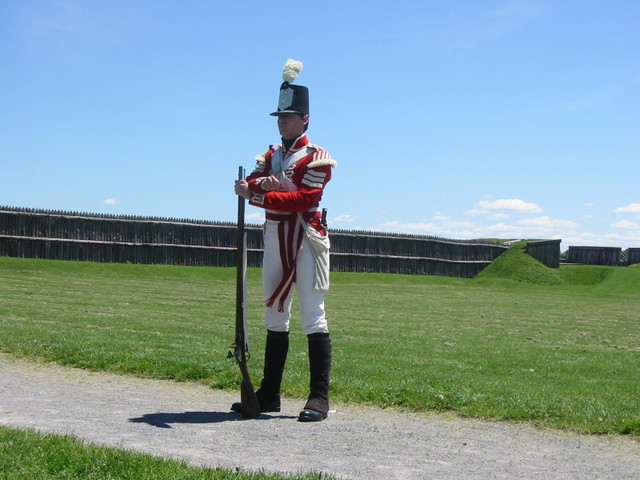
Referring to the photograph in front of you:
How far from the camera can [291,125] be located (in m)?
6.98

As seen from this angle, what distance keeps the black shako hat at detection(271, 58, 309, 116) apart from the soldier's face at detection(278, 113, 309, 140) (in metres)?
0.05

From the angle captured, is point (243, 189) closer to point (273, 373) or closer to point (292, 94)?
point (292, 94)

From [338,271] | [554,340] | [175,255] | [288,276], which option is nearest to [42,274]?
[175,255]

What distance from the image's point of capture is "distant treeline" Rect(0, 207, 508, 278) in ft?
122

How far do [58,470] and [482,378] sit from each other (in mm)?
5750

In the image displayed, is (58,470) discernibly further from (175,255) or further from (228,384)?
(175,255)

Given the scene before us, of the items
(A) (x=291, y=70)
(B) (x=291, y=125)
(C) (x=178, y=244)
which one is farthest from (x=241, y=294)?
(C) (x=178, y=244)

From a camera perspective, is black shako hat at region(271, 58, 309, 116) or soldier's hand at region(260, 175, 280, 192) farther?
black shako hat at region(271, 58, 309, 116)

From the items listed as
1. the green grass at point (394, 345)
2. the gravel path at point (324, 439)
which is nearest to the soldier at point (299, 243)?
the gravel path at point (324, 439)

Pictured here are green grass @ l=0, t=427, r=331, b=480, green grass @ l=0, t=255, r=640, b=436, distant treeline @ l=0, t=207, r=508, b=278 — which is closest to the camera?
green grass @ l=0, t=427, r=331, b=480

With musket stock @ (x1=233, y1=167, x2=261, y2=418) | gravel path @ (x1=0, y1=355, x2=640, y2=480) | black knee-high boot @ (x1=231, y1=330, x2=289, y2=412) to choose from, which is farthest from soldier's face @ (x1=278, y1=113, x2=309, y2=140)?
gravel path @ (x1=0, y1=355, x2=640, y2=480)

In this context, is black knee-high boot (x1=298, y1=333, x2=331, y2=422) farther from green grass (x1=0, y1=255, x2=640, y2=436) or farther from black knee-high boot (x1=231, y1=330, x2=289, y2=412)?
green grass (x1=0, y1=255, x2=640, y2=436)

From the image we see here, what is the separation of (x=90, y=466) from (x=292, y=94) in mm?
3603

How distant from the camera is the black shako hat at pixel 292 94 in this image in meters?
6.93
